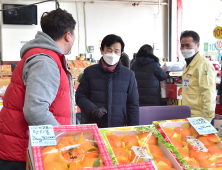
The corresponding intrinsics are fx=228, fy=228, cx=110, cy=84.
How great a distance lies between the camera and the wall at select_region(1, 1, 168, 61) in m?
8.02

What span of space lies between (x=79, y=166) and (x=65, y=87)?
506 millimetres

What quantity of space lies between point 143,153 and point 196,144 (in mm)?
292

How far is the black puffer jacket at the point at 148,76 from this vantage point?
3.44 metres

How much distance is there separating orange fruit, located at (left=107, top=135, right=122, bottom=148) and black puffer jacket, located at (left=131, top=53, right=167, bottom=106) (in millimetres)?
2444

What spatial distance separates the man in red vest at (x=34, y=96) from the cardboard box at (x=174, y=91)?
341 cm

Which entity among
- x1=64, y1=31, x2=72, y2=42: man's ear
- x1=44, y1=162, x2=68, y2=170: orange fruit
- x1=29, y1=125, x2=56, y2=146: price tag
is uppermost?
x1=64, y1=31, x2=72, y2=42: man's ear

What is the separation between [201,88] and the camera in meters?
2.16

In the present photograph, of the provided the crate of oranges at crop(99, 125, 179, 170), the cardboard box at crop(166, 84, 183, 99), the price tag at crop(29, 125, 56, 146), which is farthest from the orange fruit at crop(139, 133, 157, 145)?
the cardboard box at crop(166, 84, 183, 99)

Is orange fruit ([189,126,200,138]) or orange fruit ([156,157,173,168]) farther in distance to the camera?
orange fruit ([189,126,200,138])

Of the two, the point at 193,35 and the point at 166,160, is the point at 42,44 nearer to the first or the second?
the point at 166,160

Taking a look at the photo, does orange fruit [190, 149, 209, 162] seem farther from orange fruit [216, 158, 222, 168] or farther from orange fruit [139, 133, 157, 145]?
orange fruit [139, 133, 157, 145]

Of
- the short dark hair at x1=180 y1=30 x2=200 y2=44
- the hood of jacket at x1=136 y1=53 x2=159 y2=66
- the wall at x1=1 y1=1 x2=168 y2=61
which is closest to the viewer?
the short dark hair at x1=180 y1=30 x2=200 y2=44

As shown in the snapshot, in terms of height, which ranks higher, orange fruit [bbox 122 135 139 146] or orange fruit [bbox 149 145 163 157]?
orange fruit [bbox 122 135 139 146]

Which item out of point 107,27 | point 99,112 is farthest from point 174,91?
point 107,27
